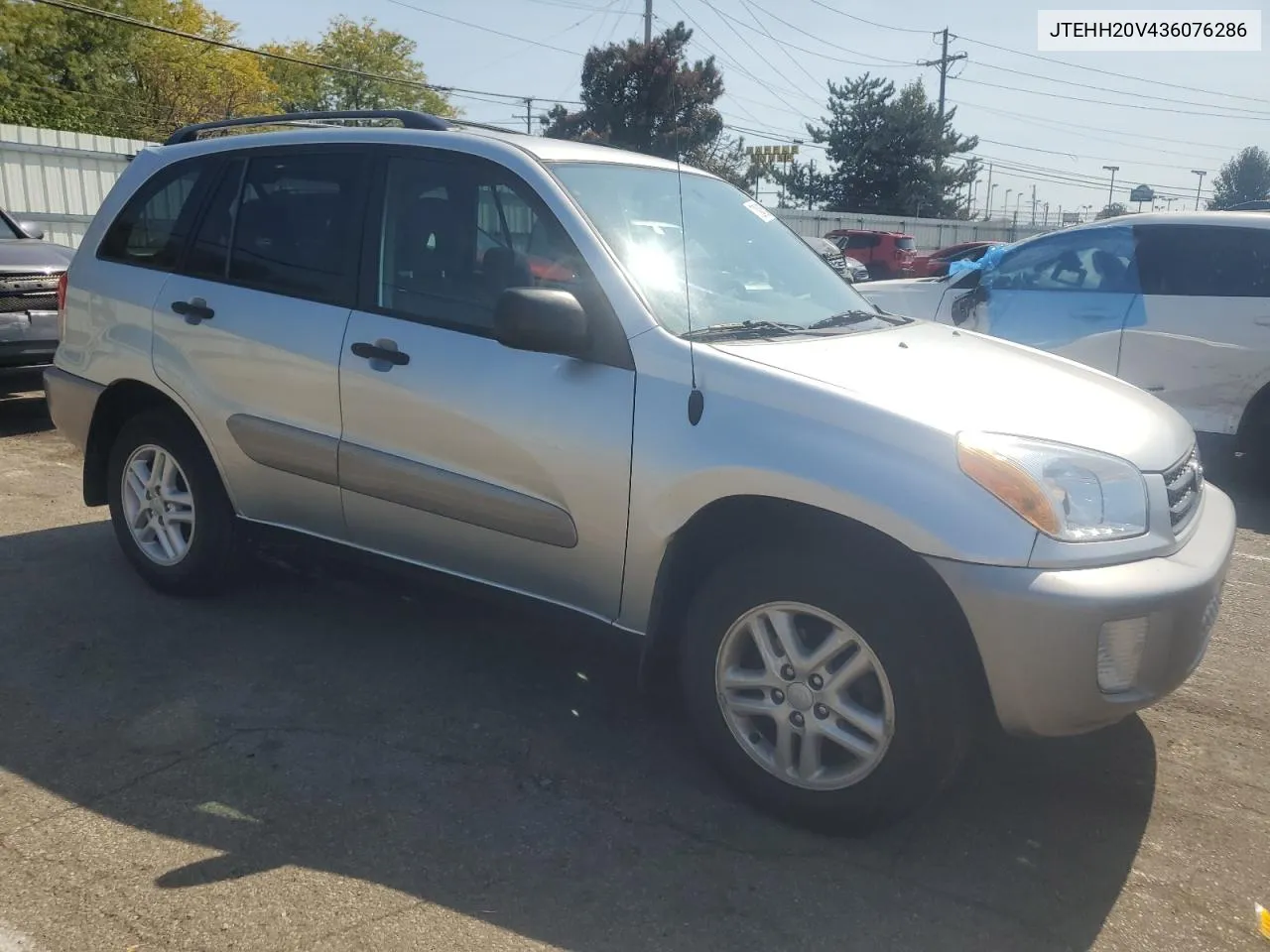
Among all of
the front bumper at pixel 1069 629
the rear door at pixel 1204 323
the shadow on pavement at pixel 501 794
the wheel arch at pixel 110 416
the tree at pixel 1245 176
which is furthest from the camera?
the tree at pixel 1245 176

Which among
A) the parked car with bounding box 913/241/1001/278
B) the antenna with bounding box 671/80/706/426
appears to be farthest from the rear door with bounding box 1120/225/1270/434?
the parked car with bounding box 913/241/1001/278

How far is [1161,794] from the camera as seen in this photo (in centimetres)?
315

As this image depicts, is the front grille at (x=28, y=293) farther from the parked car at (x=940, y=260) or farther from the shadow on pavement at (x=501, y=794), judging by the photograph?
the parked car at (x=940, y=260)

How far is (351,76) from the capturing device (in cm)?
6062

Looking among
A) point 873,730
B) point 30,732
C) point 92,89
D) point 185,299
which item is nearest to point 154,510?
point 185,299

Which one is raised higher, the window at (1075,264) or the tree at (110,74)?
the tree at (110,74)

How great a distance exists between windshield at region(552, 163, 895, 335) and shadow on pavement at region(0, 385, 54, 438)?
17.9 ft

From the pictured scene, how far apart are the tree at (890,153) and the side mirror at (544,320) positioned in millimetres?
54078

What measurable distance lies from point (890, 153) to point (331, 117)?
5313 cm

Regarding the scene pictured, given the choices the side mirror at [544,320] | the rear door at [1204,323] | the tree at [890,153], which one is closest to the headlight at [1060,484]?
the side mirror at [544,320]

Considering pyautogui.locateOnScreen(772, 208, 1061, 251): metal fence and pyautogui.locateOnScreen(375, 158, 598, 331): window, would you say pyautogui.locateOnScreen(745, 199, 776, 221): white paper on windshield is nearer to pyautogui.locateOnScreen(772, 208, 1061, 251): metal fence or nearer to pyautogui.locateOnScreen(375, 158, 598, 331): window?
pyautogui.locateOnScreen(375, 158, 598, 331): window

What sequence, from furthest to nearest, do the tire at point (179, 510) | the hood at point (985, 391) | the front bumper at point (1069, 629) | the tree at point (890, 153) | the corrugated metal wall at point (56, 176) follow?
the tree at point (890, 153) < the corrugated metal wall at point (56, 176) < the tire at point (179, 510) < the hood at point (985, 391) < the front bumper at point (1069, 629)

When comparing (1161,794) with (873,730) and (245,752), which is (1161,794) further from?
(245,752)

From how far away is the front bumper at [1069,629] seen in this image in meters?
2.50
